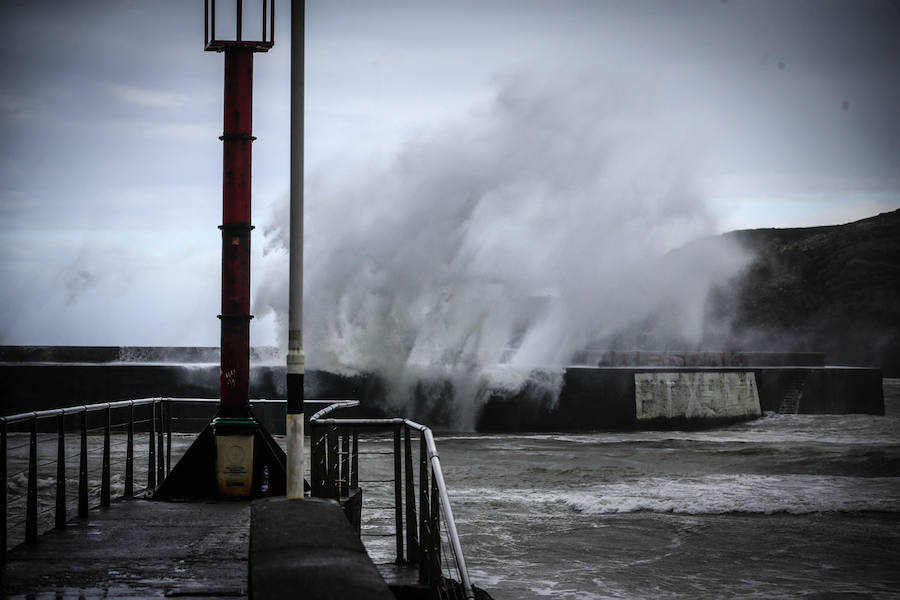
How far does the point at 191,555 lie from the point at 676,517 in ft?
29.0

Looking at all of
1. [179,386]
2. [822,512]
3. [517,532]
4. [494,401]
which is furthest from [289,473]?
[494,401]

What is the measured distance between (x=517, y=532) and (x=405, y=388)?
17403 millimetres

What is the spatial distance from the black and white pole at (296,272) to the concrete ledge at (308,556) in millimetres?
1392

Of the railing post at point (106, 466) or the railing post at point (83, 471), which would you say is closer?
the railing post at point (83, 471)

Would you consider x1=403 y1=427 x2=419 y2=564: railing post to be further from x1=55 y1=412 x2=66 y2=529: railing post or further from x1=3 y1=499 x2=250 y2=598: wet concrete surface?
x1=55 y1=412 x2=66 y2=529: railing post

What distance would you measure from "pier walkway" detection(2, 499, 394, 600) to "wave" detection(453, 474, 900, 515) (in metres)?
7.19

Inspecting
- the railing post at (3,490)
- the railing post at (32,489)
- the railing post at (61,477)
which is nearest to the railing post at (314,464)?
the railing post at (61,477)

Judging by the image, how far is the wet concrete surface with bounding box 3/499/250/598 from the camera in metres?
5.68

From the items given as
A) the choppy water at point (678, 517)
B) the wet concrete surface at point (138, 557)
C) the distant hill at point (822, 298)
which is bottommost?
the choppy water at point (678, 517)

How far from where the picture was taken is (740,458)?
21.3m

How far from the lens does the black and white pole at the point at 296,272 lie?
257 inches

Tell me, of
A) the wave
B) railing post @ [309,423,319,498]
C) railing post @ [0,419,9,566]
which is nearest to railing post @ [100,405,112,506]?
railing post @ [0,419,9,566]

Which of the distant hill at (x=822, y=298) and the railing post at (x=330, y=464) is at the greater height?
the distant hill at (x=822, y=298)

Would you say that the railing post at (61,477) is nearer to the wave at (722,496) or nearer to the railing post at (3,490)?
the railing post at (3,490)
